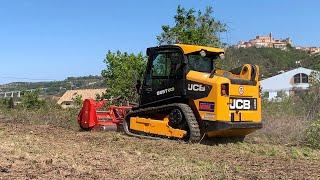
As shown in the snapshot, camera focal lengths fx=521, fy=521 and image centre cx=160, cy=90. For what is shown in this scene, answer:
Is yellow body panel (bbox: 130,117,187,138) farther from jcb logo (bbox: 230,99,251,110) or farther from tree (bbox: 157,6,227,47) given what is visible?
tree (bbox: 157,6,227,47)

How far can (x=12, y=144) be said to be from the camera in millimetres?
9602

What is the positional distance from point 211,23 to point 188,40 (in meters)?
1.57

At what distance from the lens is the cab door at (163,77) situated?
11.3 m

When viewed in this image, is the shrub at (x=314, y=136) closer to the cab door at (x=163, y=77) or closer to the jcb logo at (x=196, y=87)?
the jcb logo at (x=196, y=87)

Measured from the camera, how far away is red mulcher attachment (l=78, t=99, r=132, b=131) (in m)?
13.1

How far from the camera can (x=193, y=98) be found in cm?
1098

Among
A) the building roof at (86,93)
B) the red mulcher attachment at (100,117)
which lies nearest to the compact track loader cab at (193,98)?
the red mulcher attachment at (100,117)

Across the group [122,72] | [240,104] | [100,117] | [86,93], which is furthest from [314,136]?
[86,93]

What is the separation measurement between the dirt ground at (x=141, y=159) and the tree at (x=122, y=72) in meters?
12.3

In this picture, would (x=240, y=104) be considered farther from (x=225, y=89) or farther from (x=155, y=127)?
(x=155, y=127)

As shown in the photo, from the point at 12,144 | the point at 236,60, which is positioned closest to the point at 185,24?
the point at 236,60

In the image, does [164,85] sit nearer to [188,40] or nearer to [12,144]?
[12,144]

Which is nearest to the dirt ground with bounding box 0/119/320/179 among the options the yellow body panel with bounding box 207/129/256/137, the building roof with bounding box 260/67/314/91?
the yellow body panel with bounding box 207/129/256/137

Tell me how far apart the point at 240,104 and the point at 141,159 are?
330 centimetres
